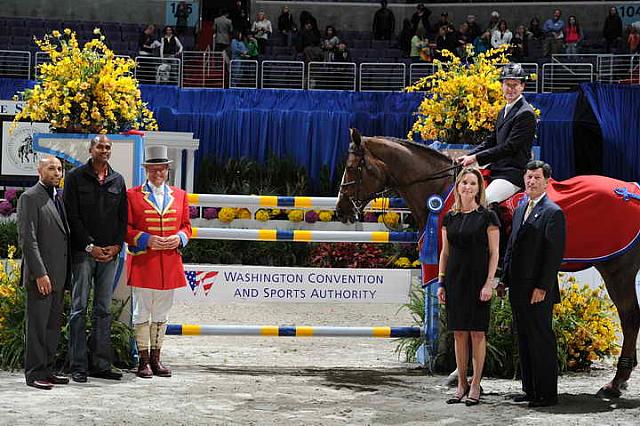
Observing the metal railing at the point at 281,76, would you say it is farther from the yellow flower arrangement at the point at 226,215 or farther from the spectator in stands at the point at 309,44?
the yellow flower arrangement at the point at 226,215

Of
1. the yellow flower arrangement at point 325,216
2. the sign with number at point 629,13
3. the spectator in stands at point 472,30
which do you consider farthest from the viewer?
the sign with number at point 629,13

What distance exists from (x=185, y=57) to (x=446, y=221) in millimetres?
15774

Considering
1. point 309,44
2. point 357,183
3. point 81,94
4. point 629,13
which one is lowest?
point 357,183

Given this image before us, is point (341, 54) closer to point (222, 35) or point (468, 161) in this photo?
point (222, 35)

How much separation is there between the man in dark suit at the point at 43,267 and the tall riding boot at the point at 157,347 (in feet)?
2.49

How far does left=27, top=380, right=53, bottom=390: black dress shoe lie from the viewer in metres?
6.58

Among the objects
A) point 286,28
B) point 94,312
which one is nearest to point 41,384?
point 94,312

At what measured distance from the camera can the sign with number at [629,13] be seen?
2345 cm

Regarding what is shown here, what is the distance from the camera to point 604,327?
7.95 metres

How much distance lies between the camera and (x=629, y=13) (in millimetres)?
23656

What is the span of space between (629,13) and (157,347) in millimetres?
19527

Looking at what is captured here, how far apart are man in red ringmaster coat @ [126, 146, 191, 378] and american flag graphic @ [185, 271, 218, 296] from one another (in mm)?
615

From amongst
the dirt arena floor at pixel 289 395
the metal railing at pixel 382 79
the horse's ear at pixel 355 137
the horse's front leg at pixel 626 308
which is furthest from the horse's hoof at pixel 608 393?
the metal railing at pixel 382 79

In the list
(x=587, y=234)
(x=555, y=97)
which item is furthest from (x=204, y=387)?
(x=555, y=97)
